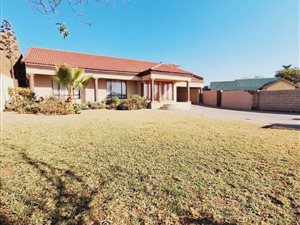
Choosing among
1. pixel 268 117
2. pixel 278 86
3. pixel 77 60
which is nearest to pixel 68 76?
pixel 77 60

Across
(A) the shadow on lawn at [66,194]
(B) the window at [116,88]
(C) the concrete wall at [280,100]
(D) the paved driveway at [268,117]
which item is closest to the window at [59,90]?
(B) the window at [116,88]

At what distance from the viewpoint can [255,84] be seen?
31594 mm

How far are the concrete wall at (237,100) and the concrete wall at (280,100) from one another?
1230mm

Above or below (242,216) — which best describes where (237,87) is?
above

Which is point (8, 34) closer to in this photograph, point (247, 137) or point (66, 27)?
point (66, 27)

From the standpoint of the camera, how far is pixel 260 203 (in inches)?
128

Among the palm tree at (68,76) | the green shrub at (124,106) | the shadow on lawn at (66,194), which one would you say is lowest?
the shadow on lawn at (66,194)

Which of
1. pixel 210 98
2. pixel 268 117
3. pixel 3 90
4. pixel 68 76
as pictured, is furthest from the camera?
pixel 210 98

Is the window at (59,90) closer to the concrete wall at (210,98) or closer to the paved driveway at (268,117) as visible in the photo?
the paved driveway at (268,117)

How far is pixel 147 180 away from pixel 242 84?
114ft

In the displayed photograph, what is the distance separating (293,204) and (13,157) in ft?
21.1

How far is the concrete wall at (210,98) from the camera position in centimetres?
2692

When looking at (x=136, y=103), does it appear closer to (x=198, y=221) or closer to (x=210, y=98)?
(x=210, y=98)

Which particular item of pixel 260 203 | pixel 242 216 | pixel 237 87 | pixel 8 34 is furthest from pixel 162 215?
pixel 237 87
